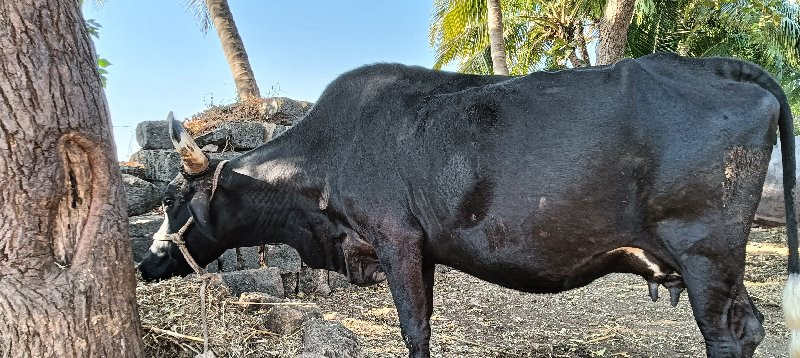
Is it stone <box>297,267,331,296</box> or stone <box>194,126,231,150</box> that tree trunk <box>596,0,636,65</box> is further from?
stone <box>194,126,231,150</box>

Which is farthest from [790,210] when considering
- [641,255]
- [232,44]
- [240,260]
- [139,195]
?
[232,44]

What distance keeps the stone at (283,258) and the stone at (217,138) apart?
1.40m

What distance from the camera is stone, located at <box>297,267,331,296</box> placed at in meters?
6.99

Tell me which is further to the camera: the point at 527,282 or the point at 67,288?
the point at 527,282

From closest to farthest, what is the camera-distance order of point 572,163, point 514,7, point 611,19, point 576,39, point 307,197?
point 572,163 < point 307,197 < point 611,19 < point 576,39 < point 514,7

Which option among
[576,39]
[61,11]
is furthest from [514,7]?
[61,11]

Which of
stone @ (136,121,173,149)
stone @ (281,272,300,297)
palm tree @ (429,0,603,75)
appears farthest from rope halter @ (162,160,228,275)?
palm tree @ (429,0,603,75)

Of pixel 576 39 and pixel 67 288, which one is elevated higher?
pixel 576 39

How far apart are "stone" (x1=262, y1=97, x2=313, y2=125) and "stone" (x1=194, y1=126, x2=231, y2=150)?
30.4 inches

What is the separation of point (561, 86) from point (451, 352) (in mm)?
2445

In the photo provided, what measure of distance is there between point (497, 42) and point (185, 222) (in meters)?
6.23

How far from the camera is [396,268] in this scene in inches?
142

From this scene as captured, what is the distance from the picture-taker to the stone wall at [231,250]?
5953mm

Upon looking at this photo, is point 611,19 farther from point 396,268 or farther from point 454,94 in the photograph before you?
point 396,268
